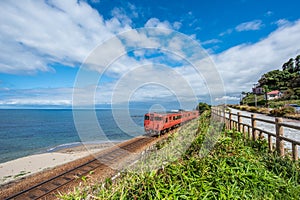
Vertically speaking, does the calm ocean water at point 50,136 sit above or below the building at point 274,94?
below

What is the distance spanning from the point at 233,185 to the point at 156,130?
14472 mm

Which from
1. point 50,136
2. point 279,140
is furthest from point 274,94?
point 50,136

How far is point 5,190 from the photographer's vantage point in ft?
28.1

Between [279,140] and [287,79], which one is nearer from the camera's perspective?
[279,140]

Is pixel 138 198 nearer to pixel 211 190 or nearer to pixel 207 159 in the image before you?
pixel 211 190

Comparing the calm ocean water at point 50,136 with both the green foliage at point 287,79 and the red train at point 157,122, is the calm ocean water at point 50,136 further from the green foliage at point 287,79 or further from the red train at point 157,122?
the green foliage at point 287,79

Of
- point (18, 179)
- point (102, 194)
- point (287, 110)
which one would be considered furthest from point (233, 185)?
point (287, 110)

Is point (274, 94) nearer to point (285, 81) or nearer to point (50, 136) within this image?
point (285, 81)

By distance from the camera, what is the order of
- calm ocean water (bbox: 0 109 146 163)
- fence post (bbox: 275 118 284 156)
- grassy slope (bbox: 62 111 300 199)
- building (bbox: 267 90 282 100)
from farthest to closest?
Result: building (bbox: 267 90 282 100) → calm ocean water (bbox: 0 109 146 163) → fence post (bbox: 275 118 284 156) → grassy slope (bbox: 62 111 300 199)

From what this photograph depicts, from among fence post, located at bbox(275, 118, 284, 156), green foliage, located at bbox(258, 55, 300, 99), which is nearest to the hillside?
green foliage, located at bbox(258, 55, 300, 99)

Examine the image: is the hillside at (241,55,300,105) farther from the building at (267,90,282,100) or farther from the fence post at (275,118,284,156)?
the fence post at (275,118,284,156)

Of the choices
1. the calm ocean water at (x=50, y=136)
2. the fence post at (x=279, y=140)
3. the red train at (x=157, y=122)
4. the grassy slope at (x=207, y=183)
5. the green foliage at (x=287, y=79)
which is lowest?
the calm ocean water at (x=50, y=136)

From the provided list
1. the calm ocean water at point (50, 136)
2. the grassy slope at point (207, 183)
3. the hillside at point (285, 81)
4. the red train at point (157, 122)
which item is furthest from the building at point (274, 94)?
the grassy slope at point (207, 183)

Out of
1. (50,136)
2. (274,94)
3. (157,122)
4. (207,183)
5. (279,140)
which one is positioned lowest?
(50,136)
